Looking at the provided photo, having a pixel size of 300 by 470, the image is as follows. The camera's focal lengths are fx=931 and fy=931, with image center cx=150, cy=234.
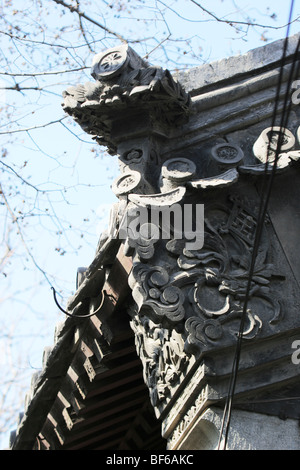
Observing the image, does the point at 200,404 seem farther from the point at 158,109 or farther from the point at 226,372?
the point at 158,109

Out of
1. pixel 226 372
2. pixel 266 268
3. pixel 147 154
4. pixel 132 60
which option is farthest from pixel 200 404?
pixel 132 60

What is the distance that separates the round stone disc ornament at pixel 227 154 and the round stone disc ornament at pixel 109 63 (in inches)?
39.3

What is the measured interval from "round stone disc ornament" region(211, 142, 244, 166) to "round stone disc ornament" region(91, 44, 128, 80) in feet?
3.27

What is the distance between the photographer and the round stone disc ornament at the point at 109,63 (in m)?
7.35

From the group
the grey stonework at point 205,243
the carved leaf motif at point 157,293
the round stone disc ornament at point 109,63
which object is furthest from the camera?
the round stone disc ornament at point 109,63

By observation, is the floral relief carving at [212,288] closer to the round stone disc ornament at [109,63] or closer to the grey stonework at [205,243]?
the grey stonework at [205,243]

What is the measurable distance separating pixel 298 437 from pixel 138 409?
2.94 metres

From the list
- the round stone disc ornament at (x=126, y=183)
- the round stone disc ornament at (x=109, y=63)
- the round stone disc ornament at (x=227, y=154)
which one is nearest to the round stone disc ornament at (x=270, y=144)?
the round stone disc ornament at (x=227, y=154)

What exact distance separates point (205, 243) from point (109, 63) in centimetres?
173

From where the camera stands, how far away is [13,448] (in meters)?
8.62

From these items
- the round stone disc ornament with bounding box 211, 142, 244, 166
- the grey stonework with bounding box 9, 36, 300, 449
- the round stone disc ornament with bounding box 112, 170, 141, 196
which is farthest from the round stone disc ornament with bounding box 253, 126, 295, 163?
the round stone disc ornament with bounding box 112, 170, 141, 196

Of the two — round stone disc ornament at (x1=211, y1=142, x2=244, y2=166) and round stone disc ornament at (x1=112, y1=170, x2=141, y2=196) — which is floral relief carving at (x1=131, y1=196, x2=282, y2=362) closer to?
round stone disc ornament at (x1=211, y1=142, x2=244, y2=166)

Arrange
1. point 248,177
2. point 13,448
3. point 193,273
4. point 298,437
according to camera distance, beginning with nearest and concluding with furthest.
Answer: point 298,437 < point 193,273 < point 248,177 < point 13,448

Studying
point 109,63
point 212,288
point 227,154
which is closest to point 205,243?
point 212,288
